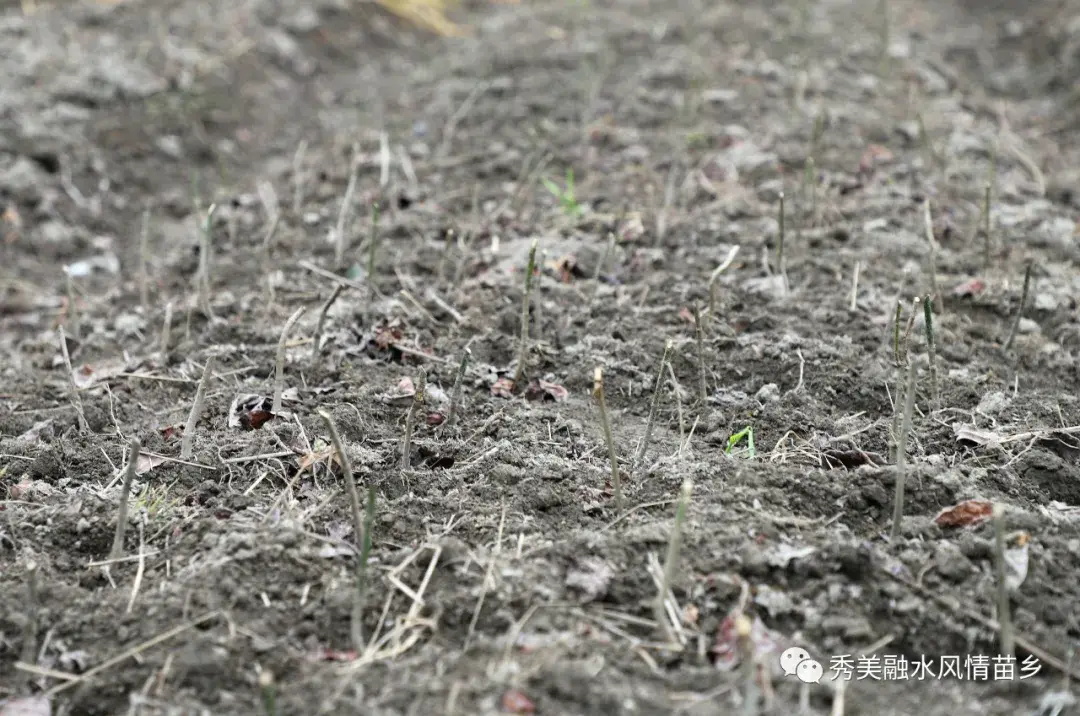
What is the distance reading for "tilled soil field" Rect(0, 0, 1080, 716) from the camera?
1.95m

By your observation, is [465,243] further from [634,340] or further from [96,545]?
[96,545]

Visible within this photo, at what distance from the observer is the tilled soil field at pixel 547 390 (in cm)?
195

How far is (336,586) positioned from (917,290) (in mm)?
2172

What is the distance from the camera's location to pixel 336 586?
2.09 meters

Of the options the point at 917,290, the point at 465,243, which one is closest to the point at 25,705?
the point at 465,243

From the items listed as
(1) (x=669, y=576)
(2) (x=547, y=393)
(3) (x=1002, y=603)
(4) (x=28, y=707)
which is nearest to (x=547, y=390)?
(2) (x=547, y=393)

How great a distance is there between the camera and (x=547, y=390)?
2.84 metres

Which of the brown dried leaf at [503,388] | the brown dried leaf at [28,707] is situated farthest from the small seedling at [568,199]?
the brown dried leaf at [28,707]

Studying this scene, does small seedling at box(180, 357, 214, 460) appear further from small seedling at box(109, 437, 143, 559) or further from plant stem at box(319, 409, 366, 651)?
plant stem at box(319, 409, 366, 651)

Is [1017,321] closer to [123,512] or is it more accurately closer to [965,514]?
[965,514]

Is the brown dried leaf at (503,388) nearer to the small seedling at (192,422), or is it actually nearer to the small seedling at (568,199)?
the small seedling at (192,422)

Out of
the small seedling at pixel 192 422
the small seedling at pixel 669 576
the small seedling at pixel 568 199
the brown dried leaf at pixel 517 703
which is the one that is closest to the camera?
the brown dried leaf at pixel 517 703

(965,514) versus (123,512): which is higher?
(965,514)

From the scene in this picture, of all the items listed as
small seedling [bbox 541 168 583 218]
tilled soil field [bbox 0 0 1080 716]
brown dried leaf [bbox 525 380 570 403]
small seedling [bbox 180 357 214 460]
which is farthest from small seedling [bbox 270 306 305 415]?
small seedling [bbox 541 168 583 218]
